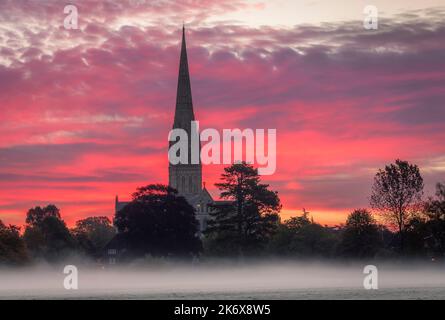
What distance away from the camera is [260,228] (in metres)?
136

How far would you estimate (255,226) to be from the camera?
13562 cm

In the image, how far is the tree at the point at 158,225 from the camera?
14962 cm

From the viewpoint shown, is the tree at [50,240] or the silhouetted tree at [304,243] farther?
the tree at [50,240]

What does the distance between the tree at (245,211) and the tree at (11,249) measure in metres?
22.8

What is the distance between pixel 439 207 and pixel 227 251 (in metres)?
27.6

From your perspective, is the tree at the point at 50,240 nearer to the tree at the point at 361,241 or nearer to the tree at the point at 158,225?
the tree at the point at 158,225

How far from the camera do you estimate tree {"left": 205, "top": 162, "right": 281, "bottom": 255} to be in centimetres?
13488

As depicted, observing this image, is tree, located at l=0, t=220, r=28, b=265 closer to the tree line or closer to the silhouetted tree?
the tree line

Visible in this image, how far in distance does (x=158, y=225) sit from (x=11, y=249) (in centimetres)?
2383

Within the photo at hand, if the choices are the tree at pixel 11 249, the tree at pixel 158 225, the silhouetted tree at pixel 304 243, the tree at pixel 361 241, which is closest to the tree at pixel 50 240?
the tree at pixel 158 225

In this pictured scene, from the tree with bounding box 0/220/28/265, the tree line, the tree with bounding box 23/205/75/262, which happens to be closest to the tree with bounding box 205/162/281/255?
the tree line

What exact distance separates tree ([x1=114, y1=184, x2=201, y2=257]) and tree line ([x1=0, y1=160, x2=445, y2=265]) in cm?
13
